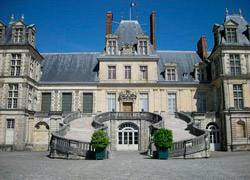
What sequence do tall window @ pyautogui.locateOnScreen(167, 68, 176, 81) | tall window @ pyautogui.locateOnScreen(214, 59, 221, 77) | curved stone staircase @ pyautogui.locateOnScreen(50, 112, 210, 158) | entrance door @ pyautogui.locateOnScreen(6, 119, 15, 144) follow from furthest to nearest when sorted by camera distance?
tall window @ pyautogui.locateOnScreen(167, 68, 176, 81) < tall window @ pyautogui.locateOnScreen(214, 59, 221, 77) < entrance door @ pyautogui.locateOnScreen(6, 119, 15, 144) < curved stone staircase @ pyautogui.locateOnScreen(50, 112, 210, 158)

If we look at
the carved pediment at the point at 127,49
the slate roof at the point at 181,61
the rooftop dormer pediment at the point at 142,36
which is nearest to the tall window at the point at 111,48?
the carved pediment at the point at 127,49

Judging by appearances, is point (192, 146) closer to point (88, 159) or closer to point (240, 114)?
point (88, 159)

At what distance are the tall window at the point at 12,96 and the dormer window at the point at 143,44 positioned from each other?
1309 cm

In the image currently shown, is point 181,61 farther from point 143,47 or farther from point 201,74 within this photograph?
point 143,47

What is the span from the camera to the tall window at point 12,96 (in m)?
23.1

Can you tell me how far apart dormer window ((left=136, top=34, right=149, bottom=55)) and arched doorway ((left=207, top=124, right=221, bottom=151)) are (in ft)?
33.5

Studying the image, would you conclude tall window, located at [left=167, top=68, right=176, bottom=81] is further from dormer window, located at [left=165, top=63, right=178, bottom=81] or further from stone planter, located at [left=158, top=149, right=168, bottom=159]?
stone planter, located at [left=158, top=149, right=168, bottom=159]

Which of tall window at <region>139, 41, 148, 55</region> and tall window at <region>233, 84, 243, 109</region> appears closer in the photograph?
tall window at <region>233, 84, 243, 109</region>

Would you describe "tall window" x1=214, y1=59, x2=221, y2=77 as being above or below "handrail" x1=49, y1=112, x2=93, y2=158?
above

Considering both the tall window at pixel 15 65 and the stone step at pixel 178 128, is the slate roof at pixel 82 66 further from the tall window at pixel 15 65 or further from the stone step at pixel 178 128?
the stone step at pixel 178 128

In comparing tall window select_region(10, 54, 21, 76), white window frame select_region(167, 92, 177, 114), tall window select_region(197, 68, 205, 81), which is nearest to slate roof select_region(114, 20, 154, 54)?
white window frame select_region(167, 92, 177, 114)

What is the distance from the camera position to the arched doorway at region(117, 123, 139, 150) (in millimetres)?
22547

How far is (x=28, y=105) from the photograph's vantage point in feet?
79.2

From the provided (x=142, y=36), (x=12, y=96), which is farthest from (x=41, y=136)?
(x=142, y=36)
